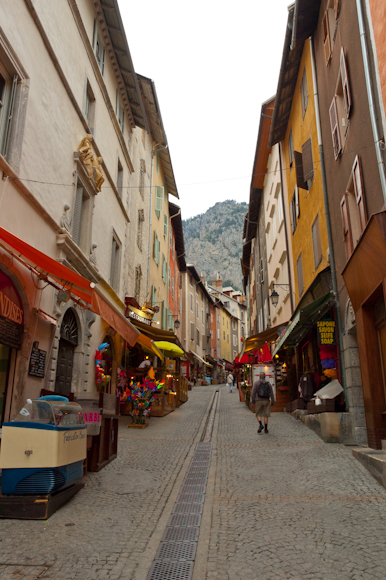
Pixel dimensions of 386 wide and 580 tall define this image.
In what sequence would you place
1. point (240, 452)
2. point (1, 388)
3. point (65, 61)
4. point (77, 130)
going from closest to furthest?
point (1, 388) → point (240, 452) → point (65, 61) → point (77, 130)

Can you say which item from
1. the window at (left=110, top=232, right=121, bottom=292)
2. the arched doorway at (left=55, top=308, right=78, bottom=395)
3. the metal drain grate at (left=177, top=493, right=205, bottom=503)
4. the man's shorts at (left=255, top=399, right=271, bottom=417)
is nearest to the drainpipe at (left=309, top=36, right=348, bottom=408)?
the man's shorts at (left=255, top=399, right=271, bottom=417)

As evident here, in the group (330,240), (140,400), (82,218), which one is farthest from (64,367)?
(330,240)

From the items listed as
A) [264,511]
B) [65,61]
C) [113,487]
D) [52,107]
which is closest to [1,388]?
[113,487]

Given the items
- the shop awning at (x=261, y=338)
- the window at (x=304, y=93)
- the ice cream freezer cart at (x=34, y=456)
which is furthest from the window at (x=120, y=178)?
the ice cream freezer cart at (x=34, y=456)

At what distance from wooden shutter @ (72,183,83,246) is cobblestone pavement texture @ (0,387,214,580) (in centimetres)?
646

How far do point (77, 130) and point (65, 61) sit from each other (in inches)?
64.8

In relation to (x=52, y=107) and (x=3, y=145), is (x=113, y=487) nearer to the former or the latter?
(x=3, y=145)

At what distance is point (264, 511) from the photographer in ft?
17.7

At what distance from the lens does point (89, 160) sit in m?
12.3

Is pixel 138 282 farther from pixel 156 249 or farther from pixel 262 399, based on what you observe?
pixel 262 399

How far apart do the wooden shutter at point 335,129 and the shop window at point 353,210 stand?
1272 millimetres

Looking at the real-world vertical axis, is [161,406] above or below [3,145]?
below

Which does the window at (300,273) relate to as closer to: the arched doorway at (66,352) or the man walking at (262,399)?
the man walking at (262,399)

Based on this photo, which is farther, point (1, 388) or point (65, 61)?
point (65, 61)
